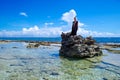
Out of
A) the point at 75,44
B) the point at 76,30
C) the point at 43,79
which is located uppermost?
the point at 76,30

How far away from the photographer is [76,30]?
41.2 metres

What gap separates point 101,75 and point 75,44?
1718 cm

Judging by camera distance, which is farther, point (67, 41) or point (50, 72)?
point (67, 41)

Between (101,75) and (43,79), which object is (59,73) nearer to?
(43,79)

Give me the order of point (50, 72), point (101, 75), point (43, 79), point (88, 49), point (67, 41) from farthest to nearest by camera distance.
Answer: point (67, 41) → point (88, 49) → point (50, 72) → point (101, 75) → point (43, 79)

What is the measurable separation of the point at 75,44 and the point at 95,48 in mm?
4239

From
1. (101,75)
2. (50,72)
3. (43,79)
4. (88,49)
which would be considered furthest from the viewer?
(88,49)

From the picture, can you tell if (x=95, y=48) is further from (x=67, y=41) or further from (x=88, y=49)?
(x=67, y=41)

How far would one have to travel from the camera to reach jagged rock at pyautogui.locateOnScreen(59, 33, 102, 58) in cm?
3609

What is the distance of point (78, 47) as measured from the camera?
36.4 metres

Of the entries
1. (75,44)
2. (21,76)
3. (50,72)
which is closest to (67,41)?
(75,44)

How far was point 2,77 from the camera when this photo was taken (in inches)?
782

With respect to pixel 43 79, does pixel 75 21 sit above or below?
above

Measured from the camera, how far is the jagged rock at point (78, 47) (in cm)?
3609
